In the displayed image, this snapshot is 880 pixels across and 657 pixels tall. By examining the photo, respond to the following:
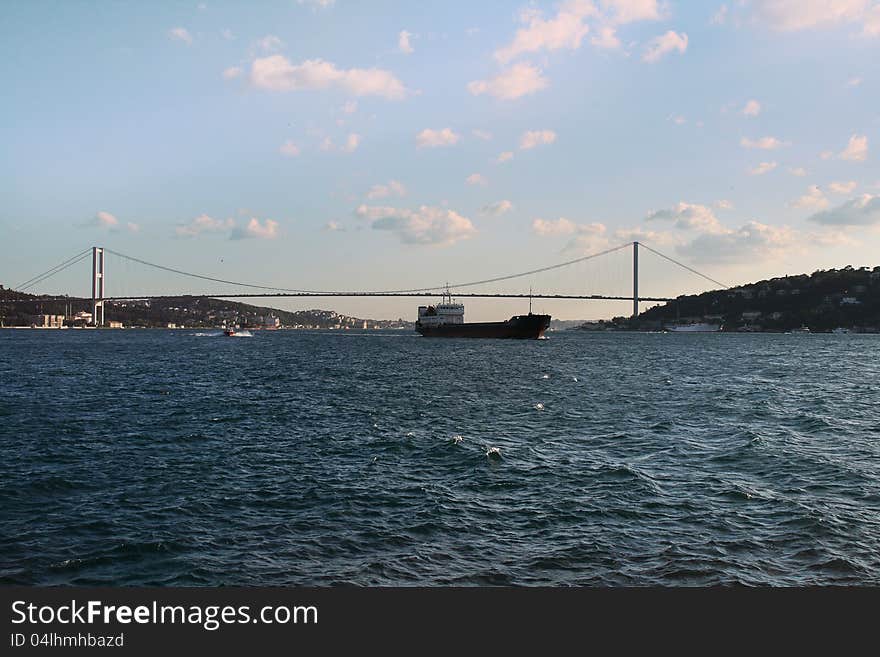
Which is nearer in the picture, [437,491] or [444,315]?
[437,491]

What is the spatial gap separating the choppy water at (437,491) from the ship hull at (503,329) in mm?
97240

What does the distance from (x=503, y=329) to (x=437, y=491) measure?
121 metres

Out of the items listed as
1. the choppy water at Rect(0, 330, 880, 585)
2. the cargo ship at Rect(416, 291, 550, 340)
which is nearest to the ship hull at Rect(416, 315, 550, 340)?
the cargo ship at Rect(416, 291, 550, 340)

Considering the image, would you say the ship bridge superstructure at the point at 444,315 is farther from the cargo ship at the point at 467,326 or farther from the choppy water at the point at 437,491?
the choppy water at the point at 437,491

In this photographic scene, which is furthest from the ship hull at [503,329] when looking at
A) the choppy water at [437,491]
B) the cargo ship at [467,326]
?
the choppy water at [437,491]

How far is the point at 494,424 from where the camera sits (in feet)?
86.4

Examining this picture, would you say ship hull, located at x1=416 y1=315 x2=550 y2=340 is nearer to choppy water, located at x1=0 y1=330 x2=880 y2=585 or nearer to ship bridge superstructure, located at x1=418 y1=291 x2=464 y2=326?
ship bridge superstructure, located at x1=418 y1=291 x2=464 y2=326

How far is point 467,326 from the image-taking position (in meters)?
143

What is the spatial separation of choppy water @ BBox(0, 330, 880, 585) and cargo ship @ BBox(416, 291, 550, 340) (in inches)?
3850

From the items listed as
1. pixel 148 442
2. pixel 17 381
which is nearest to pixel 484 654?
pixel 148 442

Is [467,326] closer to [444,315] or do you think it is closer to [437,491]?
[444,315]

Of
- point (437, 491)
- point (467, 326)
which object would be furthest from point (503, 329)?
point (437, 491)

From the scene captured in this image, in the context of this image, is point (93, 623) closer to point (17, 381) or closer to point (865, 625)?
point (865, 625)

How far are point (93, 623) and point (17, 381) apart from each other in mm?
43591
